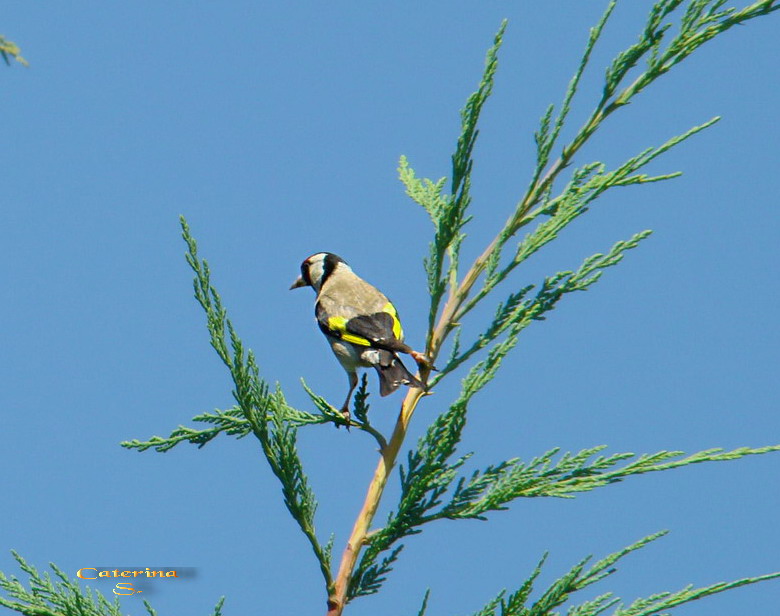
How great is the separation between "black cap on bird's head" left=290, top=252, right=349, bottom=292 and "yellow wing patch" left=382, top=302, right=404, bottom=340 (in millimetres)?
1319

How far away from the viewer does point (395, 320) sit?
5047 mm

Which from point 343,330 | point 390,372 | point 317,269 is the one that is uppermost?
point 317,269

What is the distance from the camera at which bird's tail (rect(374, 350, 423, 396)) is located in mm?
4121

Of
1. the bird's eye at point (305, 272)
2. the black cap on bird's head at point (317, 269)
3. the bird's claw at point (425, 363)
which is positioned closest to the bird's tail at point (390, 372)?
the bird's claw at point (425, 363)

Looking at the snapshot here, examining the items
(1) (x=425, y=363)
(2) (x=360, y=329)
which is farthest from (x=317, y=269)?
(1) (x=425, y=363)

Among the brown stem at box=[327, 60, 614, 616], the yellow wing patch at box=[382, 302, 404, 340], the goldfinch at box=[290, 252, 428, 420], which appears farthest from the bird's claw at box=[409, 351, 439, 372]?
the yellow wing patch at box=[382, 302, 404, 340]

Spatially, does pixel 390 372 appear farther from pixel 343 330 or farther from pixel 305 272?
pixel 305 272

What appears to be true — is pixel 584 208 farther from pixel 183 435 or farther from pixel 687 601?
pixel 183 435

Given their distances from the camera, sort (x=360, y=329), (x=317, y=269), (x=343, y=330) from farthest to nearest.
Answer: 1. (x=317, y=269)
2. (x=343, y=330)
3. (x=360, y=329)

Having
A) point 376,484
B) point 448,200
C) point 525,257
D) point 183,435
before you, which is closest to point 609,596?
point 376,484

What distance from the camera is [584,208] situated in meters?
3.32

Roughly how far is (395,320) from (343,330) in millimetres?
316

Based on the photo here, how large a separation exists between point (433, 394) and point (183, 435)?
1020mm

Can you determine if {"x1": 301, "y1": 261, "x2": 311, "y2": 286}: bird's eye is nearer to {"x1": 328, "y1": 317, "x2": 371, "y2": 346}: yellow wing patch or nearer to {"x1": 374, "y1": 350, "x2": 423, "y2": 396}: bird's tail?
{"x1": 328, "y1": 317, "x2": 371, "y2": 346}: yellow wing patch
